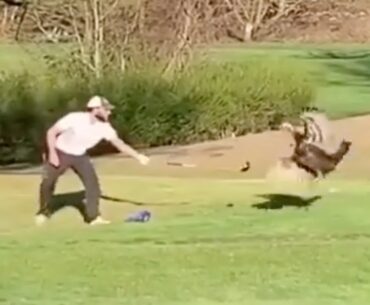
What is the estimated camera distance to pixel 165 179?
73.6ft

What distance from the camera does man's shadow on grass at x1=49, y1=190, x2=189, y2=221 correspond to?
18.4 meters

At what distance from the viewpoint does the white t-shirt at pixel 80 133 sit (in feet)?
53.2

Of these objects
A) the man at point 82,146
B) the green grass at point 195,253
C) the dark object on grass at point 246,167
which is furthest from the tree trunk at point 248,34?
the man at point 82,146

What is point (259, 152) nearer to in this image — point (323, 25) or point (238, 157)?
point (238, 157)

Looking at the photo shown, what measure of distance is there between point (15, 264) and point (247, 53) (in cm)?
4085

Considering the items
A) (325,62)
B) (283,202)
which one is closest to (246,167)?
(283,202)

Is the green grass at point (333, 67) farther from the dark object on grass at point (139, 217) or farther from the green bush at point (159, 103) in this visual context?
the dark object on grass at point (139, 217)

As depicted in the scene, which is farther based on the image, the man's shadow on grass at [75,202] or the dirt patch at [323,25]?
the dirt patch at [323,25]

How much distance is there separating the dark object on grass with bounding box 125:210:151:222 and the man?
306 mm

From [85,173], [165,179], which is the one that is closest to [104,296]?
[85,173]

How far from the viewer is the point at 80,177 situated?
675 inches

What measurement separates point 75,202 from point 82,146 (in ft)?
8.26

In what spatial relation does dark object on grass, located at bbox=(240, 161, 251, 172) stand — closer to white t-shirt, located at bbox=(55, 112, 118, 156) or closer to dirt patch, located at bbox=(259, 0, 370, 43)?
white t-shirt, located at bbox=(55, 112, 118, 156)

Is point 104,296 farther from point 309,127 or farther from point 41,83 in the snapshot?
point 41,83
